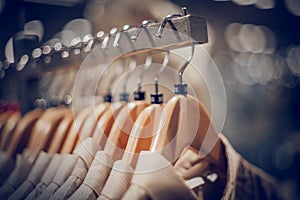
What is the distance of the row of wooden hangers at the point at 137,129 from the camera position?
48 cm

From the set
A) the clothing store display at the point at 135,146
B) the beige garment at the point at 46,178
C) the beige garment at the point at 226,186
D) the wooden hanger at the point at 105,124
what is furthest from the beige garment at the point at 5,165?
the beige garment at the point at 226,186

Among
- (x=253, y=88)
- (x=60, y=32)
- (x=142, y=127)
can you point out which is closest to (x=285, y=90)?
(x=253, y=88)

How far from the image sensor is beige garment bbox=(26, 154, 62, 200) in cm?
56

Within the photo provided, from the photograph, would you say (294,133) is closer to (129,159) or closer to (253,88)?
(253,88)

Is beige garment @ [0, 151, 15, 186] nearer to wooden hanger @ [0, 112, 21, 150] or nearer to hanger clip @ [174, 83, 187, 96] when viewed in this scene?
wooden hanger @ [0, 112, 21, 150]

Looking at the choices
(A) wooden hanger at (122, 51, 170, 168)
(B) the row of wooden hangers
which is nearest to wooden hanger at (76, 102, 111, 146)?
(B) the row of wooden hangers

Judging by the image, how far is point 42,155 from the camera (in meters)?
0.62

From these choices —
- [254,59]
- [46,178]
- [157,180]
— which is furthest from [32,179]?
[254,59]

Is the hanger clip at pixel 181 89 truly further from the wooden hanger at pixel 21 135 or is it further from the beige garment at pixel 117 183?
the wooden hanger at pixel 21 135

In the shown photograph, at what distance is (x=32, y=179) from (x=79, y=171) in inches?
4.9

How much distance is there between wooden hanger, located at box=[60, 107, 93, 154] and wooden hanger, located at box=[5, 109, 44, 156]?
129 millimetres

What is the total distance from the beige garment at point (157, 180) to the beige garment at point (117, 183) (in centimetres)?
1

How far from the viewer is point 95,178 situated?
0.48m

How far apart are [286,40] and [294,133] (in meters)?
0.32
